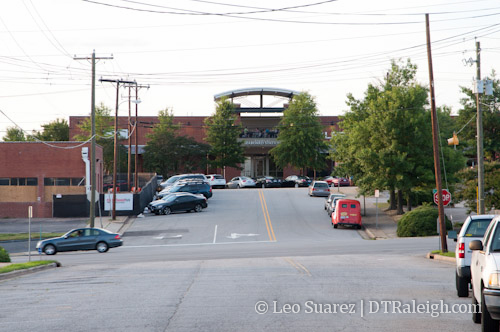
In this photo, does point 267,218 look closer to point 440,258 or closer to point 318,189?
point 318,189

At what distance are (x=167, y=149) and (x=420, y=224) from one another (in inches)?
1854

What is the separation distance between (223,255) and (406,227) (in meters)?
14.7

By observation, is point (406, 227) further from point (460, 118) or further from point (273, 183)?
point (460, 118)

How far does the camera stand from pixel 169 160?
254 ft

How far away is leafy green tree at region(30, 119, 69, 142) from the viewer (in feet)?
349

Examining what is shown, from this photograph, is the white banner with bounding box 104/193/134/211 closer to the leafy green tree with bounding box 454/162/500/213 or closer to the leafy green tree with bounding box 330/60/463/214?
→ the leafy green tree with bounding box 330/60/463/214

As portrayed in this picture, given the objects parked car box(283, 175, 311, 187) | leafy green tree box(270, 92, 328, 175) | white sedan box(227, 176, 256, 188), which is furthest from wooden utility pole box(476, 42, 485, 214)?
leafy green tree box(270, 92, 328, 175)

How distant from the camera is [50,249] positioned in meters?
29.3

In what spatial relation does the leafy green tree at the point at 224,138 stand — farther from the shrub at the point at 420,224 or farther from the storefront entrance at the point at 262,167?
the shrub at the point at 420,224

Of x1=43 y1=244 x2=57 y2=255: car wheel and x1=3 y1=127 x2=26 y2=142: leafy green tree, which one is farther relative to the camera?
x1=3 y1=127 x2=26 y2=142: leafy green tree

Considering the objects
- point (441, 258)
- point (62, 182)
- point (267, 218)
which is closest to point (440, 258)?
point (441, 258)

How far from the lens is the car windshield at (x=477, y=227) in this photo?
12352 millimetres

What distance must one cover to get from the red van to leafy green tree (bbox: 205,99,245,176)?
141 ft

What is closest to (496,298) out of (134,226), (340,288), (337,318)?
(337,318)
